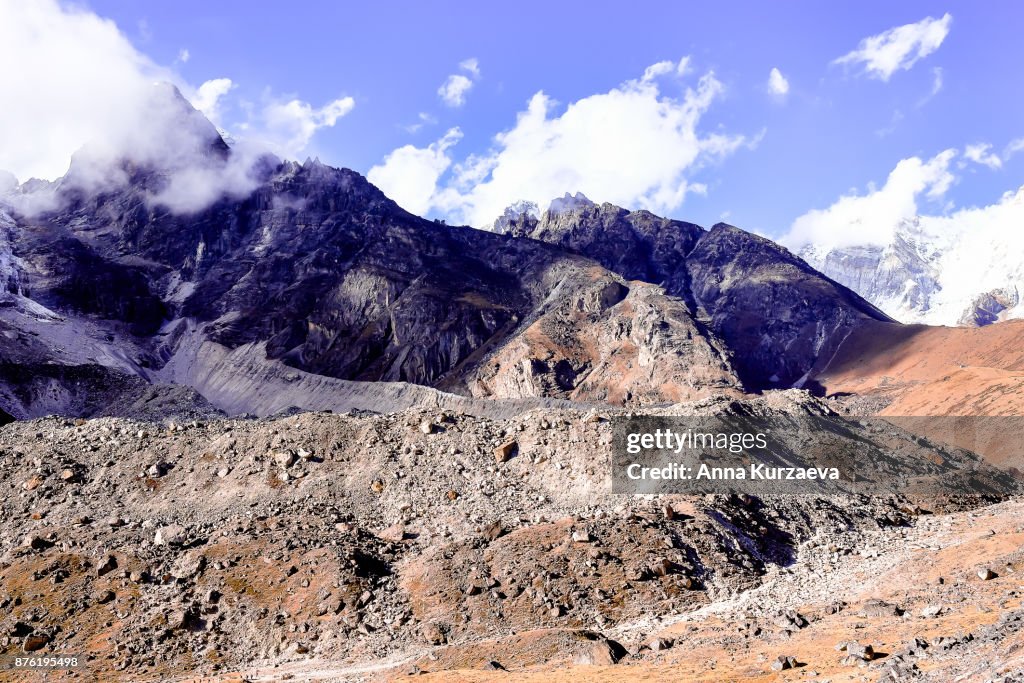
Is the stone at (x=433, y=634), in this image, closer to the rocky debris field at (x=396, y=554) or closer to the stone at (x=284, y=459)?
the rocky debris field at (x=396, y=554)

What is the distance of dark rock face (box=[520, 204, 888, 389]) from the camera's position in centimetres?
12950

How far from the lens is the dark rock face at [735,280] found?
5098 inches


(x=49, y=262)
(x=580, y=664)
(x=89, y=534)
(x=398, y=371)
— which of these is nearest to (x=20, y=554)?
(x=89, y=534)

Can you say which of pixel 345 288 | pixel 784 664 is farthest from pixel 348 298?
pixel 784 664

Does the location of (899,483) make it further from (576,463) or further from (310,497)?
(310,497)

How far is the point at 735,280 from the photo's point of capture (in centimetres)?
14975

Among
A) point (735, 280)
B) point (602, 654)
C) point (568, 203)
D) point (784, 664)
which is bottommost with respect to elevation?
point (602, 654)

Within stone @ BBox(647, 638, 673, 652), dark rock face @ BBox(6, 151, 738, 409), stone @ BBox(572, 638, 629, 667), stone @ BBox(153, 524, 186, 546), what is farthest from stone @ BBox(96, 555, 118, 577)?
dark rock face @ BBox(6, 151, 738, 409)

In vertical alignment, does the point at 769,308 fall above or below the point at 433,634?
above

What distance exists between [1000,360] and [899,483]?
68.7m

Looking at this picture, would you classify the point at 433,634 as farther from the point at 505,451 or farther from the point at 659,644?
the point at 505,451

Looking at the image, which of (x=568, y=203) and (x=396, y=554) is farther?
(x=568, y=203)

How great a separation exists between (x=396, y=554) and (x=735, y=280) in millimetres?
130299

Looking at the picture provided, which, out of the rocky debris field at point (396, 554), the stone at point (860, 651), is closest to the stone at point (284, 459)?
the rocky debris field at point (396, 554)
